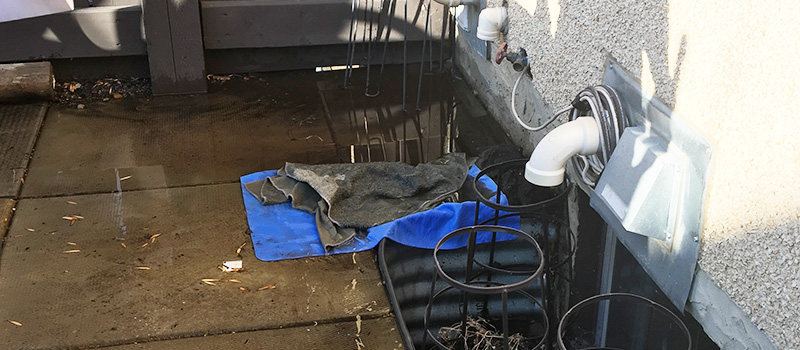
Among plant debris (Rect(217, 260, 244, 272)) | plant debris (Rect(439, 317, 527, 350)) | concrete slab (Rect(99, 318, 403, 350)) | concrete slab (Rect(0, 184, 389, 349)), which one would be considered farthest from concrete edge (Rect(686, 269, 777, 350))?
plant debris (Rect(217, 260, 244, 272))

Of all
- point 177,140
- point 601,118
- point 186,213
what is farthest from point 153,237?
point 601,118

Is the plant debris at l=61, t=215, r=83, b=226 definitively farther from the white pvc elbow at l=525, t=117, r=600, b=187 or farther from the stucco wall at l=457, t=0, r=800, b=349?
the stucco wall at l=457, t=0, r=800, b=349

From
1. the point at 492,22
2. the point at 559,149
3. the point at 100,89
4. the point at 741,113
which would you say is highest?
the point at 741,113

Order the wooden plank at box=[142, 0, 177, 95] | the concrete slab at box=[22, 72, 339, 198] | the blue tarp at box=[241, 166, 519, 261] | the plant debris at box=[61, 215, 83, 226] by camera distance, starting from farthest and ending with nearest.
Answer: the wooden plank at box=[142, 0, 177, 95], the concrete slab at box=[22, 72, 339, 198], the plant debris at box=[61, 215, 83, 226], the blue tarp at box=[241, 166, 519, 261]

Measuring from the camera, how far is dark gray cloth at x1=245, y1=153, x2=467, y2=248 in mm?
3822

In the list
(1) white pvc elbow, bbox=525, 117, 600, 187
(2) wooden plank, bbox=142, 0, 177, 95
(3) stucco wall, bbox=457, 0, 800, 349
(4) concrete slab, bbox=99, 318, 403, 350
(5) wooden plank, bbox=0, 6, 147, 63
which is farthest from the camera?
(5) wooden plank, bbox=0, 6, 147, 63

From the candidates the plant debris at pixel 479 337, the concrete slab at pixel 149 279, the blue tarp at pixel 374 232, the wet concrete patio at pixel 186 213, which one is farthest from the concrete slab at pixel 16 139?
the plant debris at pixel 479 337

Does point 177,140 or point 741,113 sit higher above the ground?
point 741,113

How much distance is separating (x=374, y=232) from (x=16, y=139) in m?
2.48

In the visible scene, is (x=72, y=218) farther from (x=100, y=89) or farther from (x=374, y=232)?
(x=100, y=89)

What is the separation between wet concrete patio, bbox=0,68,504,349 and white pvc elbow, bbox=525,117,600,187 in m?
0.96

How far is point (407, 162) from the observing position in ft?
14.8

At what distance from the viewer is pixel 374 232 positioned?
3723mm

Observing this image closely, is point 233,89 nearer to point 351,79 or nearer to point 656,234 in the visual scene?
point 351,79
